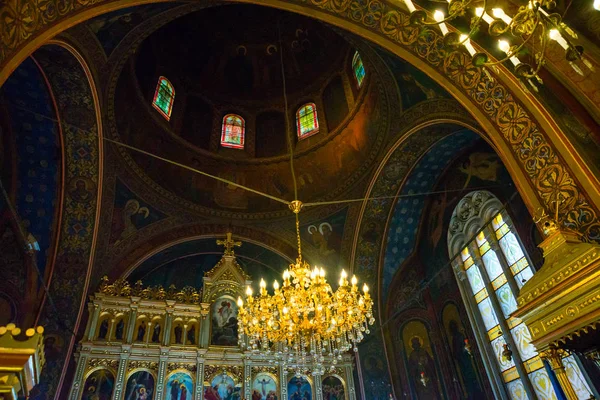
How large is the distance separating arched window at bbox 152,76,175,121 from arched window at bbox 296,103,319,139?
14.1ft

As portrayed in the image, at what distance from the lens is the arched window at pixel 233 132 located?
13366mm

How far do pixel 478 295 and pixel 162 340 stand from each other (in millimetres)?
7596

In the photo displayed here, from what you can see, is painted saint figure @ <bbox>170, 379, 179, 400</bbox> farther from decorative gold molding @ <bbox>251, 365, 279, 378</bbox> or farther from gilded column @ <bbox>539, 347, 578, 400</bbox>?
gilded column @ <bbox>539, 347, 578, 400</bbox>

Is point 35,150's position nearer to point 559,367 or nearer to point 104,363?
point 104,363

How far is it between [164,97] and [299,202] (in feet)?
24.4

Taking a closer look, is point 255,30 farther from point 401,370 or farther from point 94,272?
point 401,370

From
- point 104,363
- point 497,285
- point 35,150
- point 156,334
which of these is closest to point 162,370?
point 156,334

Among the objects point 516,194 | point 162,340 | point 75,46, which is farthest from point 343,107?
point 162,340

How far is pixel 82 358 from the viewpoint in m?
8.38

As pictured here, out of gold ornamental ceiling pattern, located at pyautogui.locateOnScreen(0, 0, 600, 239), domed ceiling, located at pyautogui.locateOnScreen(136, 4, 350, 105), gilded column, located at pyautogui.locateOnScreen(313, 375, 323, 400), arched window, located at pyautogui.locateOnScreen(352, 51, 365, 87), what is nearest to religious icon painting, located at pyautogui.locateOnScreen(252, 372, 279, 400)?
gilded column, located at pyautogui.locateOnScreen(313, 375, 323, 400)

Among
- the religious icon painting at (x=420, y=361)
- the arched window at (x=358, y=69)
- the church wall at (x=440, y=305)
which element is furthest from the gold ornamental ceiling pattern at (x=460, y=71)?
the religious icon painting at (x=420, y=361)

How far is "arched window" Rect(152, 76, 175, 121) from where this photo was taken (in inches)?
472

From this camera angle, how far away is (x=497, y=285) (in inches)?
347

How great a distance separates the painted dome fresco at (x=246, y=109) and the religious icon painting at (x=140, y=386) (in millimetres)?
4769
